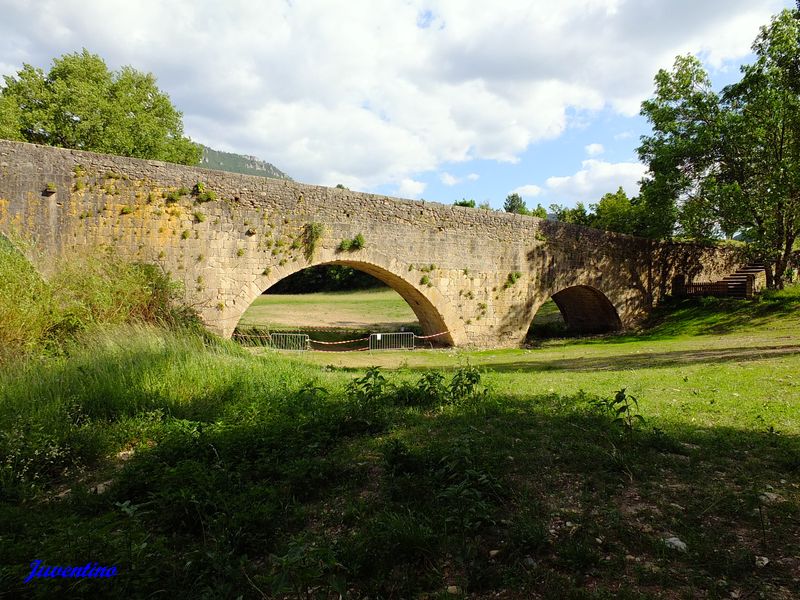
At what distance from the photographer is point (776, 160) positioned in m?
17.3

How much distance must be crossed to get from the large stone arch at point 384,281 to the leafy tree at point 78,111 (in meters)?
16.5

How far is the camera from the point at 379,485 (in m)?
3.58

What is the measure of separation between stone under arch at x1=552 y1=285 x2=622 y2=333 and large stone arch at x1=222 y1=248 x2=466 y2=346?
680 centimetres

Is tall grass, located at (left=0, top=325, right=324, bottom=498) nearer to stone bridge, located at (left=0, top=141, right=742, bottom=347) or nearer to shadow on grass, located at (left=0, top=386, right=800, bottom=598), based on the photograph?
shadow on grass, located at (left=0, top=386, right=800, bottom=598)

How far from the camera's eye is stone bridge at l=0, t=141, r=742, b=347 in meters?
10.3

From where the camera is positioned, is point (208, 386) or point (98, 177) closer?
point (208, 386)

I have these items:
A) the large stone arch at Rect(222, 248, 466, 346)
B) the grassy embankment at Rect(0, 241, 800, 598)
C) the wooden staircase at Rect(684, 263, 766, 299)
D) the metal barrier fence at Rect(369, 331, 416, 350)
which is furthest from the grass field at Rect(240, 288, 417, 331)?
the grassy embankment at Rect(0, 241, 800, 598)

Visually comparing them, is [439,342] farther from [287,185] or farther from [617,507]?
[617,507]

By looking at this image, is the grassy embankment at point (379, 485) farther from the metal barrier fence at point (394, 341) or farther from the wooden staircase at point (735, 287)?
the wooden staircase at point (735, 287)

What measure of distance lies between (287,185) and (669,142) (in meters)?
15.0

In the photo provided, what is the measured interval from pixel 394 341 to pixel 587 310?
33.9 feet

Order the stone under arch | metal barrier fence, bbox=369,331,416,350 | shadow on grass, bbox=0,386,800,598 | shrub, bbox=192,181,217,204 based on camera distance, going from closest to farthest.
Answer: shadow on grass, bbox=0,386,800,598 < shrub, bbox=192,181,217,204 < metal barrier fence, bbox=369,331,416,350 < the stone under arch

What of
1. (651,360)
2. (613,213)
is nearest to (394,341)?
(651,360)

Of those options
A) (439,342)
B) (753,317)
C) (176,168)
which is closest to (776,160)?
(753,317)
